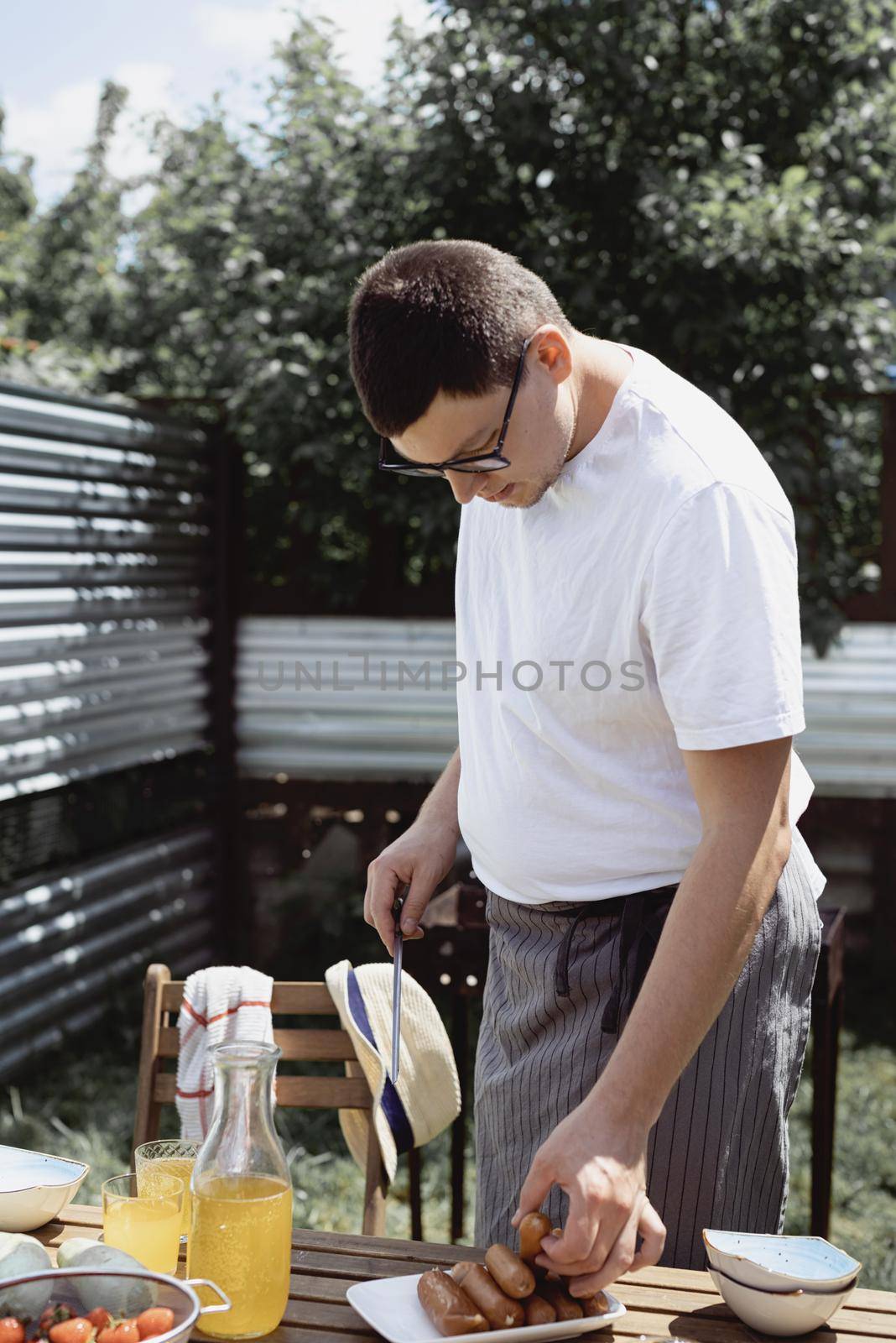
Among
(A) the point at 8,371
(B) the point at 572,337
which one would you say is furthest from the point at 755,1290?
(A) the point at 8,371

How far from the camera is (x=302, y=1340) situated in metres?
1.30

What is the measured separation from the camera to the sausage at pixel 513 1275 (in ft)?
4.17

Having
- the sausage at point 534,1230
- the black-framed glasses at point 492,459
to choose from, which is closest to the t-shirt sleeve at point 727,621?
the black-framed glasses at point 492,459

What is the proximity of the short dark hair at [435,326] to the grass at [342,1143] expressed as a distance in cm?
239

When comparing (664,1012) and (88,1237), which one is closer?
(664,1012)

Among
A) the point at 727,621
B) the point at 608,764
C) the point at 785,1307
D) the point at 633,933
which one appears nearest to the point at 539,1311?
the point at 785,1307

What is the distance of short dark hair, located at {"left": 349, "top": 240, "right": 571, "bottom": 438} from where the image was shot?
55.1 inches

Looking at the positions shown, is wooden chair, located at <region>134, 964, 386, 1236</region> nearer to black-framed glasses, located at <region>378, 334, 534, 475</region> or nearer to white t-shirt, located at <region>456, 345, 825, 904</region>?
white t-shirt, located at <region>456, 345, 825, 904</region>

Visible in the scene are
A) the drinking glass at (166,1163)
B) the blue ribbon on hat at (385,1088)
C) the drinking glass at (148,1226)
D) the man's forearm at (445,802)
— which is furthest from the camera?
the blue ribbon on hat at (385,1088)

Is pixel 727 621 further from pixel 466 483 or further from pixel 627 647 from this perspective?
pixel 466 483

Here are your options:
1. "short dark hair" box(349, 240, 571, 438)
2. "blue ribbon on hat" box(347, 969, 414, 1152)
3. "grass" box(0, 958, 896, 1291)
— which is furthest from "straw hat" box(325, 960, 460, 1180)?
"grass" box(0, 958, 896, 1291)

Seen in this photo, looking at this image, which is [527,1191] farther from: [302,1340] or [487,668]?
[487,668]

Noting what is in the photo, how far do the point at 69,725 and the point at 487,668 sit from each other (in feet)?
10.1

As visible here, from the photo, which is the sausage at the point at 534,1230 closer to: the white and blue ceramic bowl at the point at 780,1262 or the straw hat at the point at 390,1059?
the white and blue ceramic bowl at the point at 780,1262
